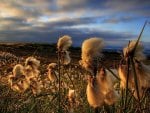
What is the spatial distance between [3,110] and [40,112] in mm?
567

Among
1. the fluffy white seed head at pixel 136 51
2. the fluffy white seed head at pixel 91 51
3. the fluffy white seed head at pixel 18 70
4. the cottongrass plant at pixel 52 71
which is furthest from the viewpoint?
the cottongrass plant at pixel 52 71

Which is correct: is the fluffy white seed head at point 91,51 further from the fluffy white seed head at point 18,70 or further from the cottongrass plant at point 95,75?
the fluffy white seed head at point 18,70

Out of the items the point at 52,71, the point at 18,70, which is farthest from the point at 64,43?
the point at 52,71

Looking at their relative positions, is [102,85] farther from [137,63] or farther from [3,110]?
[3,110]

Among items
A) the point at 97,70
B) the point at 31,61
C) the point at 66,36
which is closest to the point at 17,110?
the point at 31,61

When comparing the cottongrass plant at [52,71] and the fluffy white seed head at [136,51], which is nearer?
the fluffy white seed head at [136,51]

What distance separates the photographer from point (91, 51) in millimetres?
2611

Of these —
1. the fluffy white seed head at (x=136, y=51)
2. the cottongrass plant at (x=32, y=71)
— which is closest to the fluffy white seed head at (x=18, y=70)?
the cottongrass plant at (x=32, y=71)

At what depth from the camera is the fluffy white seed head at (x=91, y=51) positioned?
8.58ft

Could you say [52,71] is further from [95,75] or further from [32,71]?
[95,75]

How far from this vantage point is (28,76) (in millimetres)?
5246

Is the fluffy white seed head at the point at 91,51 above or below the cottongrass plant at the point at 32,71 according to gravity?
above

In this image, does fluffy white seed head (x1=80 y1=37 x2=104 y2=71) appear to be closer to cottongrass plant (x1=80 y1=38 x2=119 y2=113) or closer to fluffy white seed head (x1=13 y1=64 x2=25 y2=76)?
cottongrass plant (x1=80 y1=38 x2=119 y2=113)

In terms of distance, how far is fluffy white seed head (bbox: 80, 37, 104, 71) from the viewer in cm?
262
